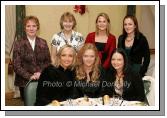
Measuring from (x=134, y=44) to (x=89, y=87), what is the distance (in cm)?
37

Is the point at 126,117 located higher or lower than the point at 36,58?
lower

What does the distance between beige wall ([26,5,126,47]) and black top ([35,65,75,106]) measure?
20cm

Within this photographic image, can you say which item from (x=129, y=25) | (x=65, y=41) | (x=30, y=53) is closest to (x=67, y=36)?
(x=65, y=41)

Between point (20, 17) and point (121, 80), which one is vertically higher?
point (20, 17)

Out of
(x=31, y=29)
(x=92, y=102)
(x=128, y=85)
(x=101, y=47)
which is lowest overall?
(x=92, y=102)

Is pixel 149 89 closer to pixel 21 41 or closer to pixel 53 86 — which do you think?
pixel 53 86

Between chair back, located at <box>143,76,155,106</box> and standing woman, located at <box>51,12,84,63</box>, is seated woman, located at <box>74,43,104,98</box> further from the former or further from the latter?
chair back, located at <box>143,76,155,106</box>

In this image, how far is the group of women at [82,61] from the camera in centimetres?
307

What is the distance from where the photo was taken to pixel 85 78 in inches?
122

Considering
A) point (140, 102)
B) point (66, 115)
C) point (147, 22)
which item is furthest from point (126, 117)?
point (147, 22)

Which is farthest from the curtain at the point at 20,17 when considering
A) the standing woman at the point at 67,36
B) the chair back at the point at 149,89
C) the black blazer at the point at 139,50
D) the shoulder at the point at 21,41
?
the chair back at the point at 149,89

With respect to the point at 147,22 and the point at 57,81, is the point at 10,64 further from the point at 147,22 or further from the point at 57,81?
the point at 147,22

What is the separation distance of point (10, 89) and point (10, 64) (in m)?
0.15

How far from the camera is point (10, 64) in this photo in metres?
3.09
